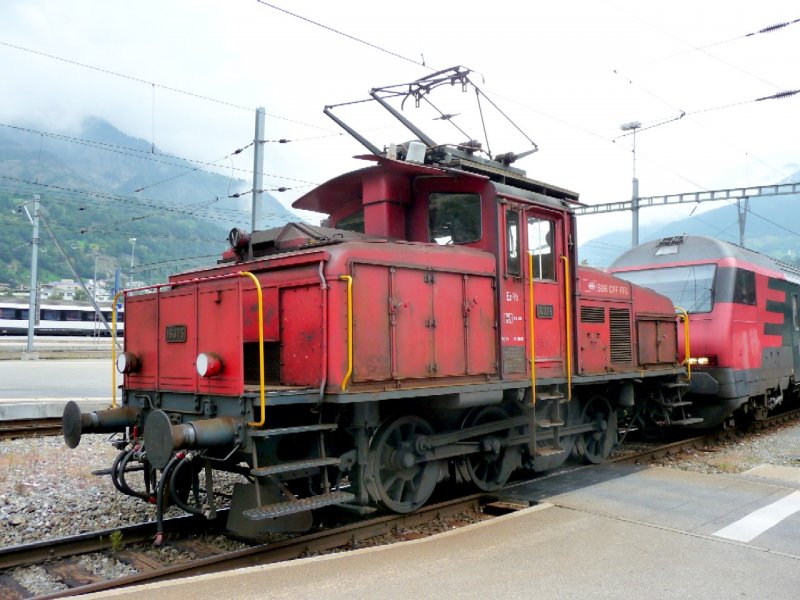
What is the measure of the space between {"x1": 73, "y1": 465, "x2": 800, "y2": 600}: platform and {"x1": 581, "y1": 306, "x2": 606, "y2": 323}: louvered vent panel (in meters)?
2.45

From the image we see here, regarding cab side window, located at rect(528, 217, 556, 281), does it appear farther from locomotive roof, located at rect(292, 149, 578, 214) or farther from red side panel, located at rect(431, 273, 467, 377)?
red side panel, located at rect(431, 273, 467, 377)

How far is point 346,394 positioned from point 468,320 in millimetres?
1918

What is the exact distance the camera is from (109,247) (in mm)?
86750

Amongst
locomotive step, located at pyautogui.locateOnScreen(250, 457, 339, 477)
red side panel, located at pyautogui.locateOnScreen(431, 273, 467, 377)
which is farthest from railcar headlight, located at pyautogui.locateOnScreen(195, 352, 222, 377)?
red side panel, located at pyautogui.locateOnScreen(431, 273, 467, 377)

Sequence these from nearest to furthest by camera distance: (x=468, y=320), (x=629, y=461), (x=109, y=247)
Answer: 1. (x=468, y=320)
2. (x=629, y=461)
3. (x=109, y=247)

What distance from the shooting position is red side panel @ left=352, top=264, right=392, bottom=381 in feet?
18.5

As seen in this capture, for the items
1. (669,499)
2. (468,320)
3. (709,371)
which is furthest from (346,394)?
(709,371)

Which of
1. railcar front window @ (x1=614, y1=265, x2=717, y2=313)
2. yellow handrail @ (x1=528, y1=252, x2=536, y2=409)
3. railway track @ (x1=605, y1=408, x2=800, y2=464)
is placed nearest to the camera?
yellow handrail @ (x1=528, y1=252, x2=536, y2=409)

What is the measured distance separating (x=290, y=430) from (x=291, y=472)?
490 millimetres

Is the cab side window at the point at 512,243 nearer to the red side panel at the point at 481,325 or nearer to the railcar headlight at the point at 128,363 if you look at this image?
the red side panel at the point at 481,325

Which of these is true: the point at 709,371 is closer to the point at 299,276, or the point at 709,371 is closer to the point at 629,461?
the point at 629,461

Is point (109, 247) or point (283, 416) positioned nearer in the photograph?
point (283, 416)

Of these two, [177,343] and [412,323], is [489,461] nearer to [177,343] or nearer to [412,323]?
[412,323]

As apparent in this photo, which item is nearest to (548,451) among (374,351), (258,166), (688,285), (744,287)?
(374,351)
